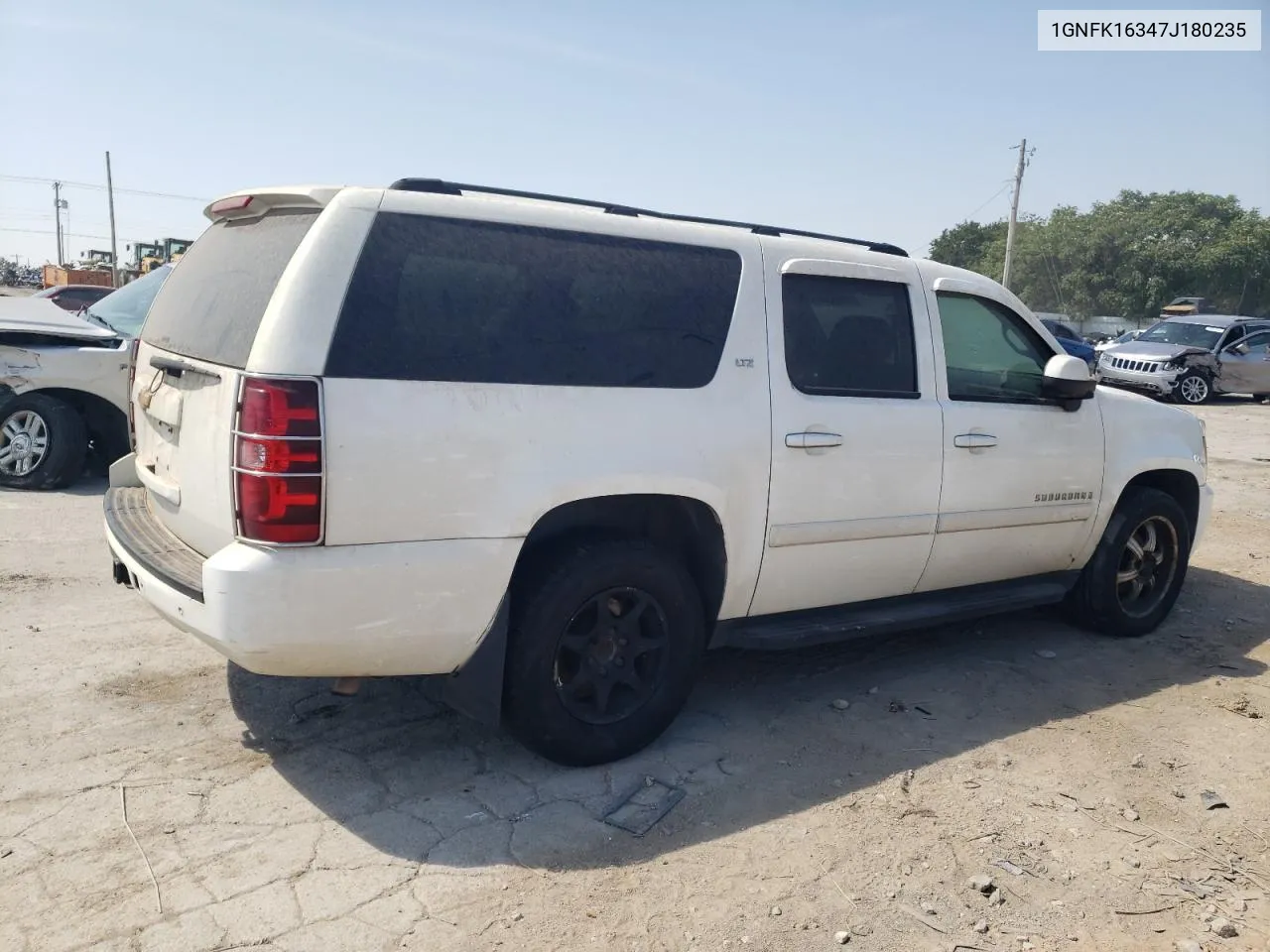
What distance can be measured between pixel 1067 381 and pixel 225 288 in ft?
12.3

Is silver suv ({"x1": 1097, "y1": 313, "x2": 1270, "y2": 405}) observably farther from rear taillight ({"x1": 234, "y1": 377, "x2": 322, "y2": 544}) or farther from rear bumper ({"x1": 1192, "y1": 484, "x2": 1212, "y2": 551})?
rear taillight ({"x1": 234, "y1": 377, "x2": 322, "y2": 544})

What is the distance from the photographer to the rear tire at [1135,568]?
212 inches

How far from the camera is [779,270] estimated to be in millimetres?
4055

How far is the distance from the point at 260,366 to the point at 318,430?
0.84 feet

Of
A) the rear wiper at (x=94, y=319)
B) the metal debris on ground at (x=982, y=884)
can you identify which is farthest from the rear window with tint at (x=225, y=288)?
the rear wiper at (x=94, y=319)

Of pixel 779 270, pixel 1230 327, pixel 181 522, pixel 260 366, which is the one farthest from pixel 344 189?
pixel 1230 327

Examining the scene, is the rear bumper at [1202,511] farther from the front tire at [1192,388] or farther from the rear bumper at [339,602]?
the front tire at [1192,388]

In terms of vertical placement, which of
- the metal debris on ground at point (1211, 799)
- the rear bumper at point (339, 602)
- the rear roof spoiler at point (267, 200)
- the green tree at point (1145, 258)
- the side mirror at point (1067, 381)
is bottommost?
the metal debris on ground at point (1211, 799)

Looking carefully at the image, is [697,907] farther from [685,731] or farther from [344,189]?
[344,189]

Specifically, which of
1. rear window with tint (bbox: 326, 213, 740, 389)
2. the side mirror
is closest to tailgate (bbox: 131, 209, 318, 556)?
rear window with tint (bbox: 326, 213, 740, 389)

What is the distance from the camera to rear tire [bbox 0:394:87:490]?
7637 mm

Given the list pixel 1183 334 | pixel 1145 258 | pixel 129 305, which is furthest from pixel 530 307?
pixel 1145 258

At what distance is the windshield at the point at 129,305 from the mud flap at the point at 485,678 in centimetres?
640

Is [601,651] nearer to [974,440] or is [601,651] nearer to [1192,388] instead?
[974,440]
